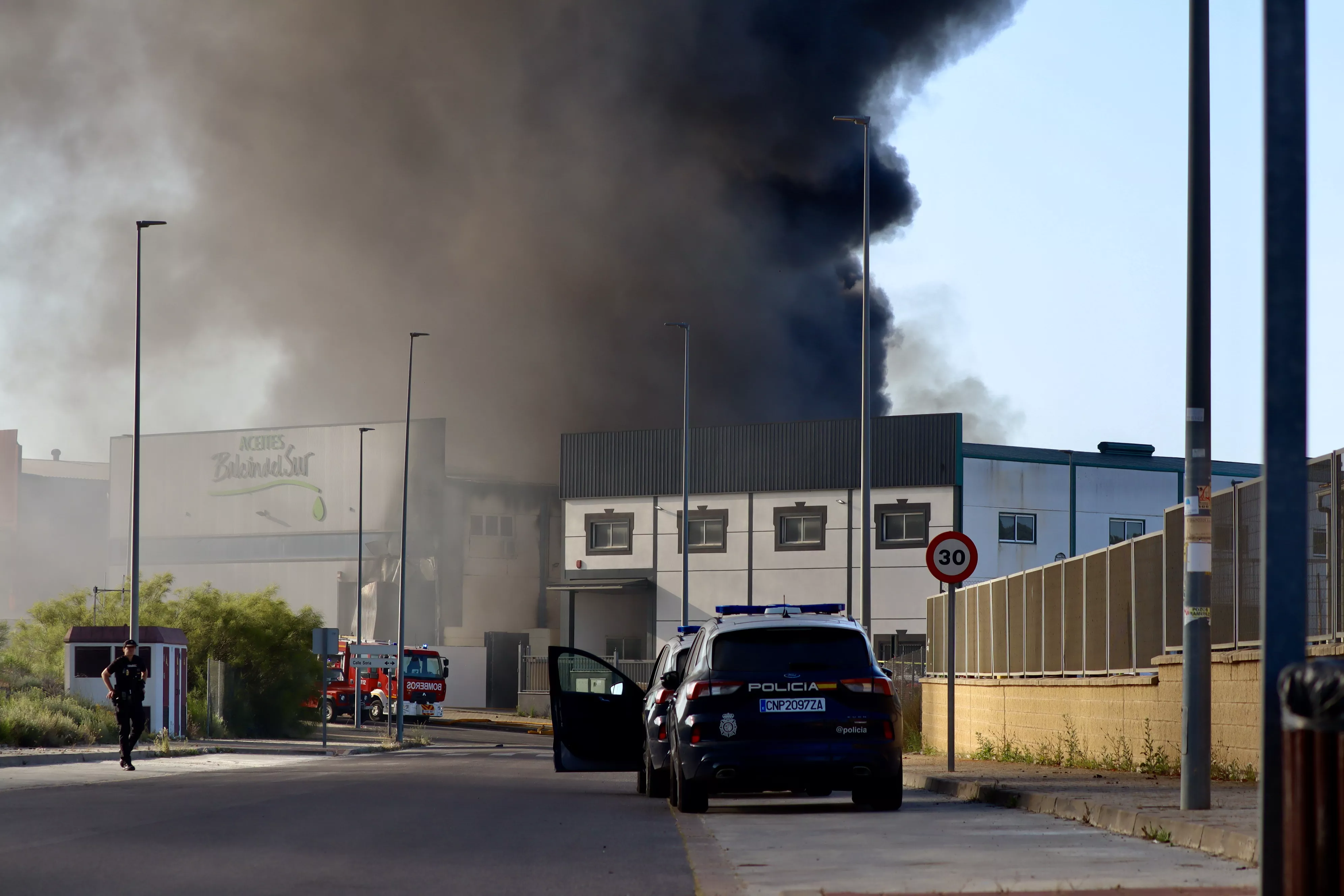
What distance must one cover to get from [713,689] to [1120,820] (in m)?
3.60

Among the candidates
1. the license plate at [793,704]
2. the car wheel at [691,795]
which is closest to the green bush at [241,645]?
the car wheel at [691,795]

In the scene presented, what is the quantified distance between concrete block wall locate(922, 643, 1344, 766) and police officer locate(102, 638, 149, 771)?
11.6 m

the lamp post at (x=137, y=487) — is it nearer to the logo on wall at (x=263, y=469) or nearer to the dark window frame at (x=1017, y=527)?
the dark window frame at (x=1017, y=527)

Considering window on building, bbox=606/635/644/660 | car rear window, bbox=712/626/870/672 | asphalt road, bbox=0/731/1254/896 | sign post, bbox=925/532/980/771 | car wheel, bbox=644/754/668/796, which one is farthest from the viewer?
window on building, bbox=606/635/644/660

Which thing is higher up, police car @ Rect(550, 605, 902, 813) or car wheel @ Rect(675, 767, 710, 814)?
police car @ Rect(550, 605, 902, 813)

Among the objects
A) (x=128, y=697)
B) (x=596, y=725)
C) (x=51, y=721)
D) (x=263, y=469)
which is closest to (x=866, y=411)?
(x=128, y=697)

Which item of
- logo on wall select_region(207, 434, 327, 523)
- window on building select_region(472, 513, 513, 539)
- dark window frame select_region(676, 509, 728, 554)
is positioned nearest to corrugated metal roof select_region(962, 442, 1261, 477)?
dark window frame select_region(676, 509, 728, 554)

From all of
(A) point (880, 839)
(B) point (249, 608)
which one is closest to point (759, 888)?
(A) point (880, 839)

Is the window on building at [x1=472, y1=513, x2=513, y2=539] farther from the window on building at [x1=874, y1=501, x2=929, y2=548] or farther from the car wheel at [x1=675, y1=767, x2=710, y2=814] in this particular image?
the car wheel at [x1=675, y1=767, x2=710, y2=814]

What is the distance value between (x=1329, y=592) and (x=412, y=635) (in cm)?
6532

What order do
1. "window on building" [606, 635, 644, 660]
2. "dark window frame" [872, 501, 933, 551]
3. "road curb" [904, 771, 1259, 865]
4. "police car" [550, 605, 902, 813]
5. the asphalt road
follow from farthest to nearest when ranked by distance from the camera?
1. "window on building" [606, 635, 644, 660]
2. "dark window frame" [872, 501, 933, 551]
3. "police car" [550, 605, 902, 813]
4. "road curb" [904, 771, 1259, 865]
5. the asphalt road

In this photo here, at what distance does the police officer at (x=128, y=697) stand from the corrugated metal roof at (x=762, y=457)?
1490 inches

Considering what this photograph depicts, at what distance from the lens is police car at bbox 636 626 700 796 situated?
15742 millimetres

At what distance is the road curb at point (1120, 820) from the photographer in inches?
381
